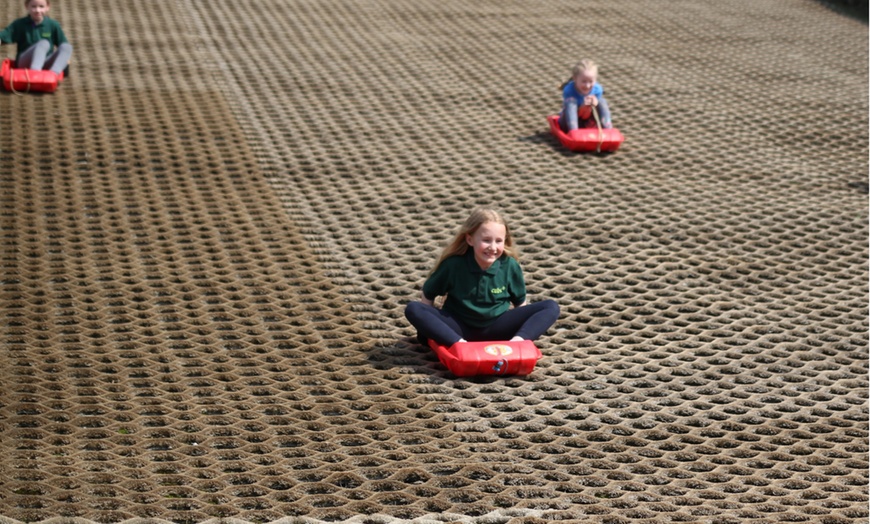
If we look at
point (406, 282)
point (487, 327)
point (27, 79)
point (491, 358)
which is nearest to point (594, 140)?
point (406, 282)

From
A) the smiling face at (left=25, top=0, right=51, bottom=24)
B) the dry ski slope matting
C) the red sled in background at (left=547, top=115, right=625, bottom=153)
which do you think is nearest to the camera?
the dry ski slope matting

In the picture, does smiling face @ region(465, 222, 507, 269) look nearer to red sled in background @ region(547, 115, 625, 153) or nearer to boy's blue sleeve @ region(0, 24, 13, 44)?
red sled in background @ region(547, 115, 625, 153)

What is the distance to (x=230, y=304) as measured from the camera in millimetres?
4883

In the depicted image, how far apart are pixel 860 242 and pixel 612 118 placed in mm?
2435

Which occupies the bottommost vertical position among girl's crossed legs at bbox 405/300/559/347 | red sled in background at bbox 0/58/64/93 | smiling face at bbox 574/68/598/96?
red sled in background at bbox 0/58/64/93

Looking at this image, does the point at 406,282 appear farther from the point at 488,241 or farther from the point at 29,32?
Result: the point at 29,32

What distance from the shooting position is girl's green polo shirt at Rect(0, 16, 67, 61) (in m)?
7.79

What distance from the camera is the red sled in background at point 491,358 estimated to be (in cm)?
419

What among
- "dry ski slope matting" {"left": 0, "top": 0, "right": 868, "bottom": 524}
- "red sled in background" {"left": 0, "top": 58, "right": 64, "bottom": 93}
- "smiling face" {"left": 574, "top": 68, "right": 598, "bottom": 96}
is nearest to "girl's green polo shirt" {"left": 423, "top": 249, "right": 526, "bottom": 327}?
"dry ski slope matting" {"left": 0, "top": 0, "right": 868, "bottom": 524}

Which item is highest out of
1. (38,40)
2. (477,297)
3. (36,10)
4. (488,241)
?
(488,241)

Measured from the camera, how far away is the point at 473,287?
4.33 m

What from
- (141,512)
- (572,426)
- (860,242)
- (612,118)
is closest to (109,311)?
(141,512)

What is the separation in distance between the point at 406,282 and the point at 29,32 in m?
4.14

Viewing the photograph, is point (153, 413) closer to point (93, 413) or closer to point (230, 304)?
point (93, 413)
